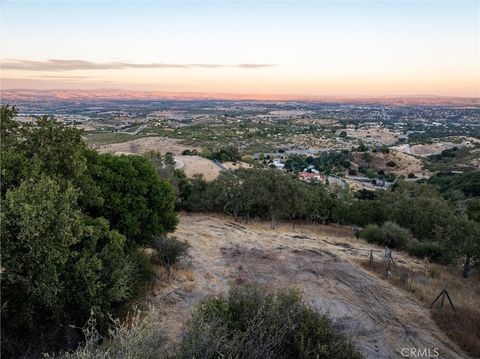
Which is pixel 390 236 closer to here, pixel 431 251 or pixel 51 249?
pixel 431 251

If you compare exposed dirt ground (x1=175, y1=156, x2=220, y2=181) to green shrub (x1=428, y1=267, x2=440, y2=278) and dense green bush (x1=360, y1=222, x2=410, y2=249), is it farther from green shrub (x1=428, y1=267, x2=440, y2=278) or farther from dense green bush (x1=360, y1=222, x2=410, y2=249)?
green shrub (x1=428, y1=267, x2=440, y2=278)

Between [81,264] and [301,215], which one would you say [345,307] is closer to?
[81,264]

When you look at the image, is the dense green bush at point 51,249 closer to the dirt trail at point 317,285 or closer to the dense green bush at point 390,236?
the dirt trail at point 317,285

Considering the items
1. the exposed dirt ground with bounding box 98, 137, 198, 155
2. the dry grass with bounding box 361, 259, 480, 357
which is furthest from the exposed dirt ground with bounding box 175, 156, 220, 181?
the dry grass with bounding box 361, 259, 480, 357

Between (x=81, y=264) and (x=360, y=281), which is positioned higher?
(x=81, y=264)

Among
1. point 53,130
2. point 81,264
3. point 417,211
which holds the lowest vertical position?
point 417,211

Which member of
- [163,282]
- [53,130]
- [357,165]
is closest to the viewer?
[53,130]

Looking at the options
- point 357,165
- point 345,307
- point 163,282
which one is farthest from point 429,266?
point 357,165
